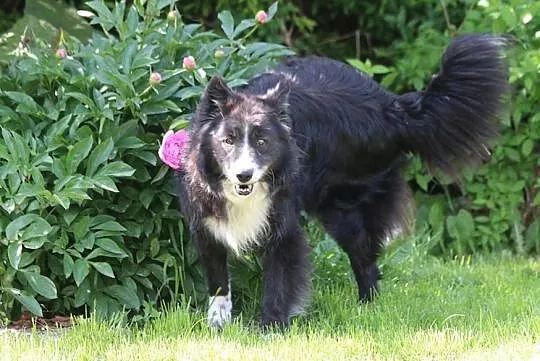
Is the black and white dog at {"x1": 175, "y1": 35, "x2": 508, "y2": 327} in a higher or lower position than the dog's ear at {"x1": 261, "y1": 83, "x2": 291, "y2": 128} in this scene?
lower

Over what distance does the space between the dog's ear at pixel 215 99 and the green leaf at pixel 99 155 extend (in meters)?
0.57

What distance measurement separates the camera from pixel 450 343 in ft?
15.3

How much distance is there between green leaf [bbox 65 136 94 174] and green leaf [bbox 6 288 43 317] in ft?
2.18

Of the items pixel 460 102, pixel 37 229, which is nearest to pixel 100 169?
pixel 37 229

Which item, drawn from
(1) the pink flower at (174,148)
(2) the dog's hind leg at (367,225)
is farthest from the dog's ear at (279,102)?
(2) the dog's hind leg at (367,225)

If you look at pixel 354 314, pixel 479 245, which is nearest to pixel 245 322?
pixel 354 314

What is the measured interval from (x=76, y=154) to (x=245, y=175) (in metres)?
1.02

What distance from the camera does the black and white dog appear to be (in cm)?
488

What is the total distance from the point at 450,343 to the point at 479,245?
3.49m

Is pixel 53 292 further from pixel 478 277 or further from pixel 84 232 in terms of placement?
pixel 478 277

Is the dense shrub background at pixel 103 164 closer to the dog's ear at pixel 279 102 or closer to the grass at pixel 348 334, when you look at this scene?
the grass at pixel 348 334

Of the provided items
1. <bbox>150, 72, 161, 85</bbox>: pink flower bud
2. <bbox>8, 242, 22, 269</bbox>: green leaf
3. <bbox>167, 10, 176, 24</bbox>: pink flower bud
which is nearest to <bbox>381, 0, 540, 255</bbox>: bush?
<bbox>167, 10, 176, 24</bbox>: pink flower bud

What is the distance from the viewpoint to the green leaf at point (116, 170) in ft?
16.8

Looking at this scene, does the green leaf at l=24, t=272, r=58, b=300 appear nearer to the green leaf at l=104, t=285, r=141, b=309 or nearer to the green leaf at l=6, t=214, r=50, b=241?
the green leaf at l=6, t=214, r=50, b=241
